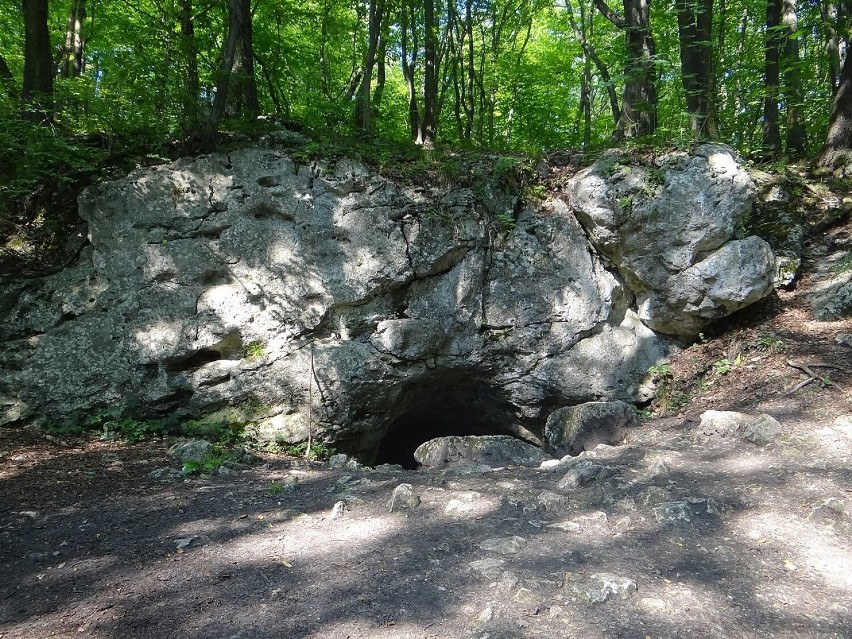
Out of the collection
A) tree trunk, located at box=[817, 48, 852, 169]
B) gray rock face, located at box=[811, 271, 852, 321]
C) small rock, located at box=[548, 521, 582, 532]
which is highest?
tree trunk, located at box=[817, 48, 852, 169]

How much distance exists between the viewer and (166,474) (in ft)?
16.5

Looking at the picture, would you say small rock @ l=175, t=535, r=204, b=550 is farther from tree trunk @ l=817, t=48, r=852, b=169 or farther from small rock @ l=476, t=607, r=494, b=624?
tree trunk @ l=817, t=48, r=852, b=169

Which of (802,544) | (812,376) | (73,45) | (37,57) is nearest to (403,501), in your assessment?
(802,544)

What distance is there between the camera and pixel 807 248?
837 cm

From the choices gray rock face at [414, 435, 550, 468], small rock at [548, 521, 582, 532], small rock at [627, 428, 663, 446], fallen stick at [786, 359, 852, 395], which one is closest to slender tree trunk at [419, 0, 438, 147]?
gray rock face at [414, 435, 550, 468]

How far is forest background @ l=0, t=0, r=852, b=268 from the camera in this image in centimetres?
686

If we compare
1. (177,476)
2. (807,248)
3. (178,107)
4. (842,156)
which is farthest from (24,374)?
(842,156)

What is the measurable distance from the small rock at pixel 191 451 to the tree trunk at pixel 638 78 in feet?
25.2

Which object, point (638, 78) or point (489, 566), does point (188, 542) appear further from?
point (638, 78)

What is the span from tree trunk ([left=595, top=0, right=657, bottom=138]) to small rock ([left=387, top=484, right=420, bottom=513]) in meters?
7.02

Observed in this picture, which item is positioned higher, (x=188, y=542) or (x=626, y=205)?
(x=626, y=205)

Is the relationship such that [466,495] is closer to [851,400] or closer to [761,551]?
[761,551]

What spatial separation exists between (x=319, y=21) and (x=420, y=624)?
11.8 meters

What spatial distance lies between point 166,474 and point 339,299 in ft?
10.4
